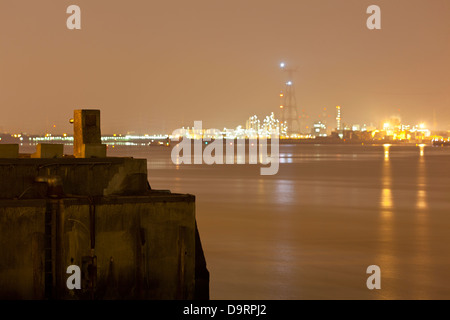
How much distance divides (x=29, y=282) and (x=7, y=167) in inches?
62.1

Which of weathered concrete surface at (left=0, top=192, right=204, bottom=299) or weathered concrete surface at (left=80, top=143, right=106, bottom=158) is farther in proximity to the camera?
weathered concrete surface at (left=80, top=143, right=106, bottom=158)

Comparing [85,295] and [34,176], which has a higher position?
[34,176]

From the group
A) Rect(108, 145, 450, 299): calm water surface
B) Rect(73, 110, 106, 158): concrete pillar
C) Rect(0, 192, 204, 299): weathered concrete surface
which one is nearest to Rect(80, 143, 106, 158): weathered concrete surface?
Rect(73, 110, 106, 158): concrete pillar

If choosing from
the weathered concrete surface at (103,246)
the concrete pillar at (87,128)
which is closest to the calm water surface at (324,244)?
the weathered concrete surface at (103,246)

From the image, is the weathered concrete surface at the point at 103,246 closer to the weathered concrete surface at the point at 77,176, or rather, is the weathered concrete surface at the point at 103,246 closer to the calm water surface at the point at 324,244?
the weathered concrete surface at the point at 77,176

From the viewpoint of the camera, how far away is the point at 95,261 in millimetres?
8531

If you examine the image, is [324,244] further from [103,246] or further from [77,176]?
[103,246]

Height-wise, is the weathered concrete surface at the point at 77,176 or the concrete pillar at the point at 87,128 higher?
the concrete pillar at the point at 87,128

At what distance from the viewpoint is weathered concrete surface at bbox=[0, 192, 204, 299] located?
831 cm

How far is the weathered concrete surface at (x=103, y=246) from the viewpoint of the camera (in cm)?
831

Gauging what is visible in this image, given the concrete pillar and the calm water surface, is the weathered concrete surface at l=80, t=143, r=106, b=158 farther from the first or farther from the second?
the calm water surface

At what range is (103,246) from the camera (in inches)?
339
